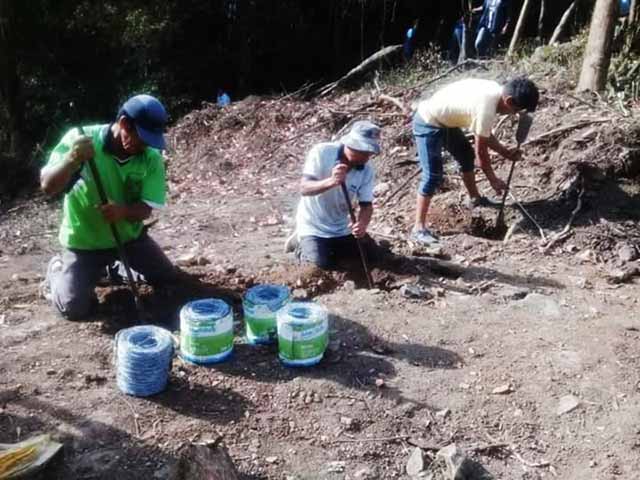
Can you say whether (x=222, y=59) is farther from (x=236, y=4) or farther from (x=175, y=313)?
(x=175, y=313)

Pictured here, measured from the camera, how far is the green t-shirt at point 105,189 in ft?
13.7

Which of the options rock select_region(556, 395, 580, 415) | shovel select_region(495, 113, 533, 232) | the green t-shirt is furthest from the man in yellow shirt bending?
the green t-shirt

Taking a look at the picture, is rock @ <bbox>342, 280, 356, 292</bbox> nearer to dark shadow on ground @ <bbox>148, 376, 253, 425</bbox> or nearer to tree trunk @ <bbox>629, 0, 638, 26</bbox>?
dark shadow on ground @ <bbox>148, 376, 253, 425</bbox>

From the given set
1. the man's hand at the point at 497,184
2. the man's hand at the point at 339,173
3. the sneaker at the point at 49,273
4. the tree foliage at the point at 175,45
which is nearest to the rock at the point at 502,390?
the man's hand at the point at 339,173

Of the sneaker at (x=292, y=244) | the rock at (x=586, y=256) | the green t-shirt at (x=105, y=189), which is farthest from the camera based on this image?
the sneaker at (x=292, y=244)

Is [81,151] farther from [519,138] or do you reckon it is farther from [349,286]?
[519,138]

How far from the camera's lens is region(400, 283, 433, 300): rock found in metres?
4.73

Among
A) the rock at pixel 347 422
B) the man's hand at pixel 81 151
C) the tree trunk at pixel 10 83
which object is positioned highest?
the man's hand at pixel 81 151

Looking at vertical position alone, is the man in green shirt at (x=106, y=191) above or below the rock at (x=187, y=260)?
above

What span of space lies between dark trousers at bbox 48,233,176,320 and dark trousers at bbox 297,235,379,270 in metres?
0.99

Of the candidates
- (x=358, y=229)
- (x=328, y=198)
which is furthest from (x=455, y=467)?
(x=328, y=198)

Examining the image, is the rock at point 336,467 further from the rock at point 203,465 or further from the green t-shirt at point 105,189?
the green t-shirt at point 105,189

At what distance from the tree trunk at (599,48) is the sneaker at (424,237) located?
8.57 feet

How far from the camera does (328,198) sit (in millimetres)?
5121
